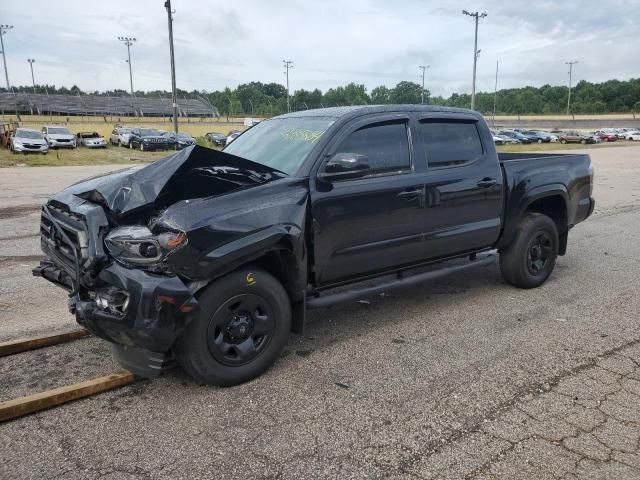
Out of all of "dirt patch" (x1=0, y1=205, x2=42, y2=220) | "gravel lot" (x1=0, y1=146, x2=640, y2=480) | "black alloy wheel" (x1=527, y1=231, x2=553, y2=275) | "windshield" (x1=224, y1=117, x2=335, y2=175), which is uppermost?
"windshield" (x1=224, y1=117, x2=335, y2=175)

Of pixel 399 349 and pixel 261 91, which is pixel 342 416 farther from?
pixel 261 91

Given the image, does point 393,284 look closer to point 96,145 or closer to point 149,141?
point 149,141

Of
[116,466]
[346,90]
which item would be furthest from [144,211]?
[346,90]

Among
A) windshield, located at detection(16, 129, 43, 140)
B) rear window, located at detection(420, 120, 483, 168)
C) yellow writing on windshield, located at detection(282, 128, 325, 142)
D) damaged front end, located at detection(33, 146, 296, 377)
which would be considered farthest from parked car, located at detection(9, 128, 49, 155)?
rear window, located at detection(420, 120, 483, 168)

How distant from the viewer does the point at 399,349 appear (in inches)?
167

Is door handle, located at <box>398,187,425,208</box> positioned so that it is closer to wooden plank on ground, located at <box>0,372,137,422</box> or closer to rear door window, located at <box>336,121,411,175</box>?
rear door window, located at <box>336,121,411,175</box>

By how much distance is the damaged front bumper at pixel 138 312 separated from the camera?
10.3 feet

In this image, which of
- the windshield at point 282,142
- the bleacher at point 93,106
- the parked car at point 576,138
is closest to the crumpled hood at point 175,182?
the windshield at point 282,142

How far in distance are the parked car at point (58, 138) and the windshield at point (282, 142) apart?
32950 mm

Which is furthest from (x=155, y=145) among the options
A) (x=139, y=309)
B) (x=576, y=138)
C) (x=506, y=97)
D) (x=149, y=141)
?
(x=506, y=97)

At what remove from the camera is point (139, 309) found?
3.12 meters

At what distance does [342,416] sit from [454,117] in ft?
10.2

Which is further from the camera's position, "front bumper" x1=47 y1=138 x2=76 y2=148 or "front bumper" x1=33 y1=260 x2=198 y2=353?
"front bumper" x1=47 y1=138 x2=76 y2=148

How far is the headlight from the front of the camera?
3.18 metres
